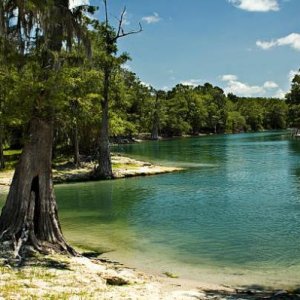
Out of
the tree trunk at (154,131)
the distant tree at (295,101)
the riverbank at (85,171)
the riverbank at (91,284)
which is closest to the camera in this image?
the riverbank at (91,284)

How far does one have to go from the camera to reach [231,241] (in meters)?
20.2

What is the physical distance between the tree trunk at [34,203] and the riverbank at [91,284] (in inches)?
36.8

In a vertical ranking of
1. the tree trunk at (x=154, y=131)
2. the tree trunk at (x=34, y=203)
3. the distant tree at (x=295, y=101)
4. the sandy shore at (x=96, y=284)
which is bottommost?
the sandy shore at (x=96, y=284)

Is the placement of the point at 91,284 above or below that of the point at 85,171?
below

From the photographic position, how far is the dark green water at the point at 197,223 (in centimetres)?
1670

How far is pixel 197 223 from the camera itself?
24.1 meters

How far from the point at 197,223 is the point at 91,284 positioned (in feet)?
41.8

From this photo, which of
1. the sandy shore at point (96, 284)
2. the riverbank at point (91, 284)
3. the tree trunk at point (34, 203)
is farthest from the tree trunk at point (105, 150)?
the riverbank at point (91, 284)

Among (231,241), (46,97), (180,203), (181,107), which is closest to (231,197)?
(180,203)

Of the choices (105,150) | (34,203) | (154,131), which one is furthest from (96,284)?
(154,131)

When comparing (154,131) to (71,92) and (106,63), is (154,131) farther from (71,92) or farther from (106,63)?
(71,92)

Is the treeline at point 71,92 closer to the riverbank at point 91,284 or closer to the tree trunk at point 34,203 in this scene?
the tree trunk at point 34,203

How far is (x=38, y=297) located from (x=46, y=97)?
298 inches

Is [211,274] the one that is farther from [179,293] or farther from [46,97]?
[46,97]
